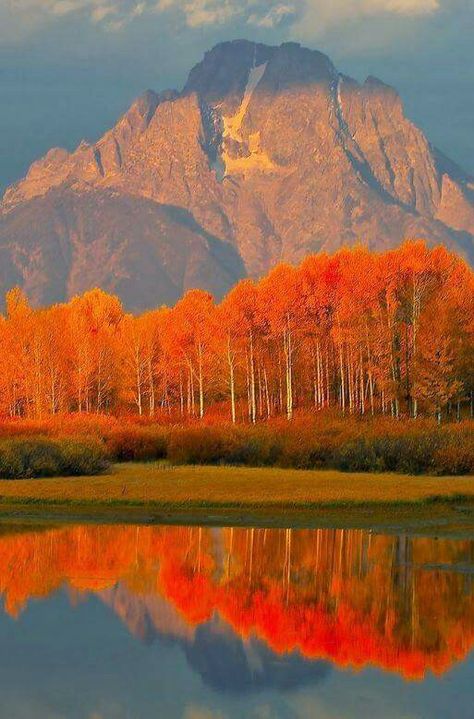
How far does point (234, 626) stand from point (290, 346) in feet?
204

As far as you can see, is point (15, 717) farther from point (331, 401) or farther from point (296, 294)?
point (331, 401)

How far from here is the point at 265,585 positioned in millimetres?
21469

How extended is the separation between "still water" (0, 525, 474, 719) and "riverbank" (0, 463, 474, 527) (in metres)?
2.37

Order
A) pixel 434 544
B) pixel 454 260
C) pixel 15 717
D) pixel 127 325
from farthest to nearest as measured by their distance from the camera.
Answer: pixel 127 325 < pixel 454 260 < pixel 434 544 < pixel 15 717

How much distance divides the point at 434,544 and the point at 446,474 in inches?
478

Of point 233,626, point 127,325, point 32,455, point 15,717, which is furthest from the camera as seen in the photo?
point 127,325

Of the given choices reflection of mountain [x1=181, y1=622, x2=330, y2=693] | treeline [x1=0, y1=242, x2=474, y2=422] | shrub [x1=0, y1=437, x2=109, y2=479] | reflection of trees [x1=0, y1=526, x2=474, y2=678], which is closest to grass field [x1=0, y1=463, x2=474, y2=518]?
shrub [x1=0, y1=437, x2=109, y2=479]

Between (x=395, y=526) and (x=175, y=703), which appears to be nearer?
(x=175, y=703)

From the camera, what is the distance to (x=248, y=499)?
31.0 meters

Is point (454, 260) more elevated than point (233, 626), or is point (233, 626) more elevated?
point (454, 260)

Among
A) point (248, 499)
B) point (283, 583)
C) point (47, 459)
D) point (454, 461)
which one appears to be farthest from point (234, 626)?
point (454, 461)

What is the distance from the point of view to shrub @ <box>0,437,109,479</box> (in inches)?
1380

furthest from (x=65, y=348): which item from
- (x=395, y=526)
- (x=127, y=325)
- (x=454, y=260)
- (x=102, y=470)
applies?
(x=395, y=526)

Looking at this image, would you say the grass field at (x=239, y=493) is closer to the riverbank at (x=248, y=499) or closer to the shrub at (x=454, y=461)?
the riverbank at (x=248, y=499)
